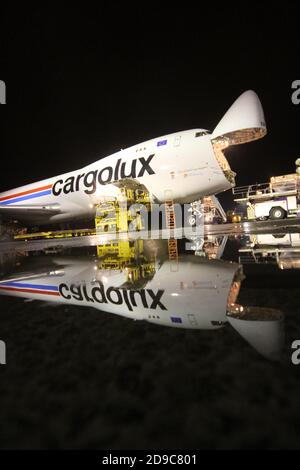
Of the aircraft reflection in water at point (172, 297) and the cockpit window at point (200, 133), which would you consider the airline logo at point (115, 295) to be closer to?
the aircraft reflection in water at point (172, 297)

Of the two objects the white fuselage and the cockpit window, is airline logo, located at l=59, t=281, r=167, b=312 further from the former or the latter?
the cockpit window

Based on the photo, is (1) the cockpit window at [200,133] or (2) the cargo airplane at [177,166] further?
(1) the cockpit window at [200,133]

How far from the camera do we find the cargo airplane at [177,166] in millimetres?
9109

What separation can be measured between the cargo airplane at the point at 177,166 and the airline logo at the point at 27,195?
1.44 metres

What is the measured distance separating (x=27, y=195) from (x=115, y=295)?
1436 centimetres

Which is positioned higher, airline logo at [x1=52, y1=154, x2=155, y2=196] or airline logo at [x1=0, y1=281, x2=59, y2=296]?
airline logo at [x1=52, y1=154, x2=155, y2=196]

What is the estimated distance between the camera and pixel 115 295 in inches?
71.1

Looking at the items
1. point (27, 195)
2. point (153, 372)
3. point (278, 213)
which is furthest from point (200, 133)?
point (27, 195)

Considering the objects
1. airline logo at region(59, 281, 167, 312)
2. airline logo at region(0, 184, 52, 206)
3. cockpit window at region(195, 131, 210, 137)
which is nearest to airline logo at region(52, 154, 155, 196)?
airline logo at region(0, 184, 52, 206)

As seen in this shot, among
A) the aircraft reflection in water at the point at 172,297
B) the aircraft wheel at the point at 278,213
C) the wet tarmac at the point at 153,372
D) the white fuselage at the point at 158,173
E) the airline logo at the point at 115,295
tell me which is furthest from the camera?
the aircraft wheel at the point at 278,213

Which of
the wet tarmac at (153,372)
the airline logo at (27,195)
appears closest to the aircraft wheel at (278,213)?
the airline logo at (27,195)

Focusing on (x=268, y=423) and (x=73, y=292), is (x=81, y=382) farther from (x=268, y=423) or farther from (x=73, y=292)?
(x=73, y=292)

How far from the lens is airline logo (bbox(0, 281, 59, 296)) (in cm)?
209

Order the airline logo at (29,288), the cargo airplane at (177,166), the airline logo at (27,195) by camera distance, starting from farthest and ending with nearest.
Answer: the airline logo at (27,195) → the cargo airplane at (177,166) → the airline logo at (29,288)
